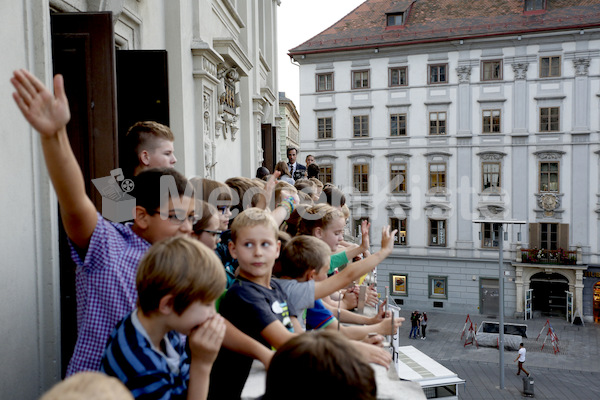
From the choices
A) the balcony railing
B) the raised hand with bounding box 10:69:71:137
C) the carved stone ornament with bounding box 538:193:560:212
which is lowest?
the balcony railing

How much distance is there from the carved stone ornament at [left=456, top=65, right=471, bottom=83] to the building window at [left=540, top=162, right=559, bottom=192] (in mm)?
6106

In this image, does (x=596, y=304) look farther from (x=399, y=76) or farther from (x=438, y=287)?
(x=399, y=76)

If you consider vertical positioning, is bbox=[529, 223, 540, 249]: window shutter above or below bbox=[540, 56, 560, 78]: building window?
below

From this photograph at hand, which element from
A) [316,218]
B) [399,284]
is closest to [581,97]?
[399,284]

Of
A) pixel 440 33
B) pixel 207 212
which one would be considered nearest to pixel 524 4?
pixel 440 33

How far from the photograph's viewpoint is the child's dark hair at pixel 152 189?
2321 millimetres

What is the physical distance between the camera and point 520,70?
26.1m

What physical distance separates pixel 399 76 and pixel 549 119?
840 cm

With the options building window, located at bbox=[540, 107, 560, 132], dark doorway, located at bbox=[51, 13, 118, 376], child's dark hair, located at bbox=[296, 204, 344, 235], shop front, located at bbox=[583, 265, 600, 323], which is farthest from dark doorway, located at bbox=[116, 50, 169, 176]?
shop front, located at bbox=[583, 265, 600, 323]

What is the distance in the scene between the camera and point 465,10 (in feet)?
93.0

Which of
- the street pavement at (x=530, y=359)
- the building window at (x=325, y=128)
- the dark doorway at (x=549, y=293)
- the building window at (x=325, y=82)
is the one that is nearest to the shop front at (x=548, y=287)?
the dark doorway at (x=549, y=293)

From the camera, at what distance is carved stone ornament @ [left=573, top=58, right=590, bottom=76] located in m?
25.0

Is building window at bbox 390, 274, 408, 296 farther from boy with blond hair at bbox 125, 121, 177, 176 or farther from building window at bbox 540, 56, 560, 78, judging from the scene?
boy with blond hair at bbox 125, 121, 177, 176

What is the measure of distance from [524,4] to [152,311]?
30.7 meters
